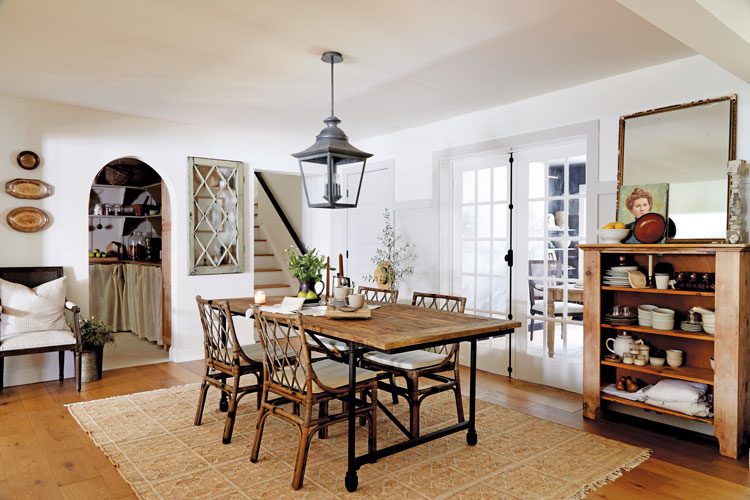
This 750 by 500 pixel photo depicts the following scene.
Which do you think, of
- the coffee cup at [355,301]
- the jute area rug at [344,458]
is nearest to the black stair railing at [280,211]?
the jute area rug at [344,458]

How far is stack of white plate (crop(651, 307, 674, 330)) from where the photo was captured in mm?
3197

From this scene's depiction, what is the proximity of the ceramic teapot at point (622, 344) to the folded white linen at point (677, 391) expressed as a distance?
0.89ft

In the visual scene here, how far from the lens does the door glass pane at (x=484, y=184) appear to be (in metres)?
4.80

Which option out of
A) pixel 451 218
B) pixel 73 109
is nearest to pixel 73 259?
pixel 73 109

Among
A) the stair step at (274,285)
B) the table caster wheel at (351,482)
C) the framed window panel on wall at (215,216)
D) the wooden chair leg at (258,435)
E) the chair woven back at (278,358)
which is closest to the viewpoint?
the table caster wheel at (351,482)

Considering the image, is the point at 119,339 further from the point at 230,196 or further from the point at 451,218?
the point at 451,218

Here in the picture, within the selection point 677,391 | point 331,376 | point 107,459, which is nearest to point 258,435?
point 331,376

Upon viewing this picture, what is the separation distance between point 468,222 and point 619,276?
1795mm

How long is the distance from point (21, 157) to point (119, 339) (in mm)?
2639

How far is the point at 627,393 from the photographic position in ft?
11.1

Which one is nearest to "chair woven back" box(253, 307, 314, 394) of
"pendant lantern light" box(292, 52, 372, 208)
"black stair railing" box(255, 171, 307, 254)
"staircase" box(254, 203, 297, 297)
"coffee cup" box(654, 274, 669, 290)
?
"pendant lantern light" box(292, 52, 372, 208)

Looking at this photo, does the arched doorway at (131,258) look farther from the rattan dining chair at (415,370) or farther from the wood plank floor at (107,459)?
the rattan dining chair at (415,370)

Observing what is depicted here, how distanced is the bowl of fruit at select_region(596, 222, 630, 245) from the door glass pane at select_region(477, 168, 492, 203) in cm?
147

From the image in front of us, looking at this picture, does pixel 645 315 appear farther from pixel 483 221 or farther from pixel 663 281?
pixel 483 221
